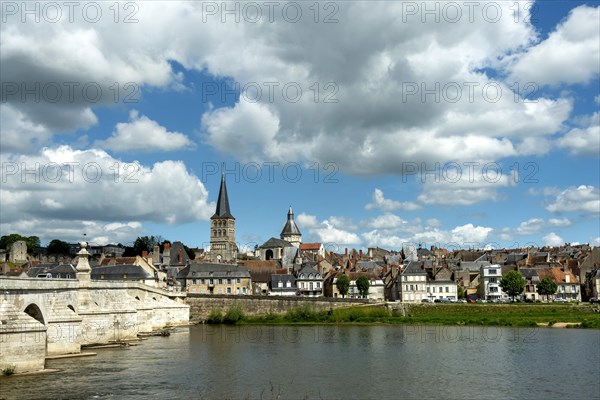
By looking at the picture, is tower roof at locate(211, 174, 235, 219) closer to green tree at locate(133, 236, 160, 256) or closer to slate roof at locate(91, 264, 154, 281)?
green tree at locate(133, 236, 160, 256)

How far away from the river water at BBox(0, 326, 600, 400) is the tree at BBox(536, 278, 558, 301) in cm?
2577

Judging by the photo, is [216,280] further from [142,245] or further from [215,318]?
[142,245]

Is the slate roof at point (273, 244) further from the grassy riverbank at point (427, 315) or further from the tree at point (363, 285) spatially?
the grassy riverbank at point (427, 315)

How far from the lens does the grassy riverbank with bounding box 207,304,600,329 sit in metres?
59.9

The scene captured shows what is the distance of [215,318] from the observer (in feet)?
219

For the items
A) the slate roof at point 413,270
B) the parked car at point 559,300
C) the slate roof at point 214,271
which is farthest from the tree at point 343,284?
the parked car at point 559,300

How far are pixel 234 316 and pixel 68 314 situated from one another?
29541 mm

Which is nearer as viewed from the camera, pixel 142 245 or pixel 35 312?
pixel 35 312

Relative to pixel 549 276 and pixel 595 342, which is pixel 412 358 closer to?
pixel 595 342

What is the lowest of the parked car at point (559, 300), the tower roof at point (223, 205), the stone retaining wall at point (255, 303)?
the parked car at point (559, 300)

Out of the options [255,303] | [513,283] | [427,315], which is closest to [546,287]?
[513,283]

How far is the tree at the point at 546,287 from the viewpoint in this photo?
7440cm

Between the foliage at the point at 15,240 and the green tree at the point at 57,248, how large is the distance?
169 inches

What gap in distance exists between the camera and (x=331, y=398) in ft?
81.6
